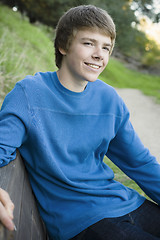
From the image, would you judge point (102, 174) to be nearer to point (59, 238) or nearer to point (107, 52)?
point (59, 238)

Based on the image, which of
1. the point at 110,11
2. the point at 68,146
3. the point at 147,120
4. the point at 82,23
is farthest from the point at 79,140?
the point at 110,11

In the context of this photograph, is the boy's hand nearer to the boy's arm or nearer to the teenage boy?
the boy's arm

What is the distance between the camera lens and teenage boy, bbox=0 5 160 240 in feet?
5.38

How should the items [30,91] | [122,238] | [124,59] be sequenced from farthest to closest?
1. [124,59]
2. [30,91]
3. [122,238]

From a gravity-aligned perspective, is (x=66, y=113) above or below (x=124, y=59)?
above

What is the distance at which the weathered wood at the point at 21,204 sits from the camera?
1269mm

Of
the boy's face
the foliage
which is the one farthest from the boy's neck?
the foliage

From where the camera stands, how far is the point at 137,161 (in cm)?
205

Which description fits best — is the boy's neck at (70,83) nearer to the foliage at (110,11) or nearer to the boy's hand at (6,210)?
the boy's hand at (6,210)

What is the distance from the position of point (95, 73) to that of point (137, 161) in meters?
0.67

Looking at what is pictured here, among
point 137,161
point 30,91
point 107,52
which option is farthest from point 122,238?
point 107,52

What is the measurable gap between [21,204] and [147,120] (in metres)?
5.15

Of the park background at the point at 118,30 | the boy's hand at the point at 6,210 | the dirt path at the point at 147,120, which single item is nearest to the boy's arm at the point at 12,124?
the boy's hand at the point at 6,210

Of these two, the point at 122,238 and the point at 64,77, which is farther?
the point at 64,77
